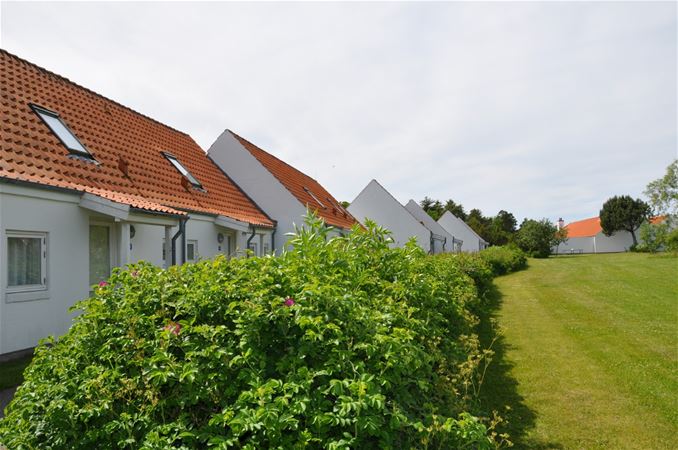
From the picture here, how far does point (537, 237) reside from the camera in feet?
168

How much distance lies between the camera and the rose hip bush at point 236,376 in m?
2.37

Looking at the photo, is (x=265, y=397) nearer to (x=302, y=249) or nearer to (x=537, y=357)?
(x=302, y=249)

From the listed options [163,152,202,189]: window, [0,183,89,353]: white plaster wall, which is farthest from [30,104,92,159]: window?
[163,152,202,189]: window

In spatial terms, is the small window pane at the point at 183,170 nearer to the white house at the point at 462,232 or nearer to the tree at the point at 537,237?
the white house at the point at 462,232

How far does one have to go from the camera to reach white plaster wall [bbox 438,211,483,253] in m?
49.2

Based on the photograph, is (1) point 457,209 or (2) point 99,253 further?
(1) point 457,209

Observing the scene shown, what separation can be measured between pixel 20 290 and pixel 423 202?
245 feet

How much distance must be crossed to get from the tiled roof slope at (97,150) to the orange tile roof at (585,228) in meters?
72.4

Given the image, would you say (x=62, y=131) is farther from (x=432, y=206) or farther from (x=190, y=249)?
(x=432, y=206)

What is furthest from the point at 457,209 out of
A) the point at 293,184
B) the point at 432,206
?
the point at 293,184

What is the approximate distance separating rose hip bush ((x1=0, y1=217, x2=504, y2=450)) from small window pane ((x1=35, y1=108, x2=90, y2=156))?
26.0ft

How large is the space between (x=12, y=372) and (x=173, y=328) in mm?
5007

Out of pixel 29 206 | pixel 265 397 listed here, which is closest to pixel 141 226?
pixel 29 206

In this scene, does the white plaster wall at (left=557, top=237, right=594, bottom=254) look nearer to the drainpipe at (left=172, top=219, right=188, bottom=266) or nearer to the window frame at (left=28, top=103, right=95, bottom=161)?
the drainpipe at (left=172, top=219, right=188, bottom=266)
